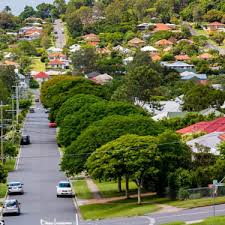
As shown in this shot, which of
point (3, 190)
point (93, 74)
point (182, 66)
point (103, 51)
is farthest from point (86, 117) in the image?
point (103, 51)

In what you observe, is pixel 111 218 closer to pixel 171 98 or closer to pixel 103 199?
pixel 103 199

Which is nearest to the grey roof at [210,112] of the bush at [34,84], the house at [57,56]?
the bush at [34,84]

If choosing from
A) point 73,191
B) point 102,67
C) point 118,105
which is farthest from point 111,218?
point 102,67

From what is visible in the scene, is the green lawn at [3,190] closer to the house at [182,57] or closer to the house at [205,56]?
the house at [182,57]

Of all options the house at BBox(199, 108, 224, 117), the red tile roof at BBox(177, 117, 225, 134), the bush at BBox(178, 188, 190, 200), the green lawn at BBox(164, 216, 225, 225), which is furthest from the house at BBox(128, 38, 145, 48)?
the green lawn at BBox(164, 216, 225, 225)

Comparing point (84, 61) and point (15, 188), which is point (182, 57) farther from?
point (15, 188)

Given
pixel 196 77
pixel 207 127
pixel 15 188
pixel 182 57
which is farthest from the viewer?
pixel 182 57

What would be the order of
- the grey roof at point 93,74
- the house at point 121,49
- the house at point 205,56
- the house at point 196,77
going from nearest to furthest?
the house at point 196,77, the grey roof at point 93,74, the house at point 205,56, the house at point 121,49
